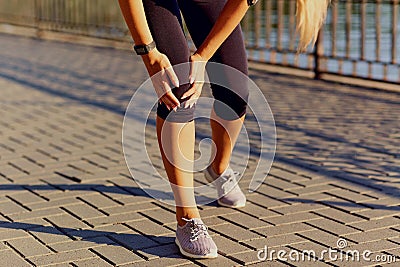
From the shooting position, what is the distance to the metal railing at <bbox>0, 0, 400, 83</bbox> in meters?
8.63

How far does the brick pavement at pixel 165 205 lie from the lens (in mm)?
3773

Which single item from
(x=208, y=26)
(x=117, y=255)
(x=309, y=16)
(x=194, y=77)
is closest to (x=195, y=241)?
(x=117, y=255)

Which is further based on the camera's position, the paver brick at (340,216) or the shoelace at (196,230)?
the paver brick at (340,216)

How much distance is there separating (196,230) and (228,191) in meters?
0.77

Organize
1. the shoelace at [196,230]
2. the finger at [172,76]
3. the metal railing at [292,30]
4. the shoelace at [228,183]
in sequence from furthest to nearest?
the metal railing at [292,30]
the shoelace at [228,183]
the shoelace at [196,230]
the finger at [172,76]

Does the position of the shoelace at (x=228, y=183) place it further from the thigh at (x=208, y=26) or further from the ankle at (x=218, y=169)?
the thigh at (x=208, y=26)

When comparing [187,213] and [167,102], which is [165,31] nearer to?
[167,102]

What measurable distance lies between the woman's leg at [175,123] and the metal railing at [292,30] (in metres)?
3.83

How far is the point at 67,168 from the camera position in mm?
5418

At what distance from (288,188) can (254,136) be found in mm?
1567

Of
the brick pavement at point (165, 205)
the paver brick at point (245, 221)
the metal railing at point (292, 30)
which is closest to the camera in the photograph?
the brick pavement at point (165, 205)

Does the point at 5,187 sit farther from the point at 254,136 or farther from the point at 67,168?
the point at 254,136

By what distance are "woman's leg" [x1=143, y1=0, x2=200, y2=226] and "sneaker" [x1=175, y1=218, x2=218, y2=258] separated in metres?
0.04

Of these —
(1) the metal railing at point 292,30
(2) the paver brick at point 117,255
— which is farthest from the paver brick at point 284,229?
(1) the metal railing at point 292,30
